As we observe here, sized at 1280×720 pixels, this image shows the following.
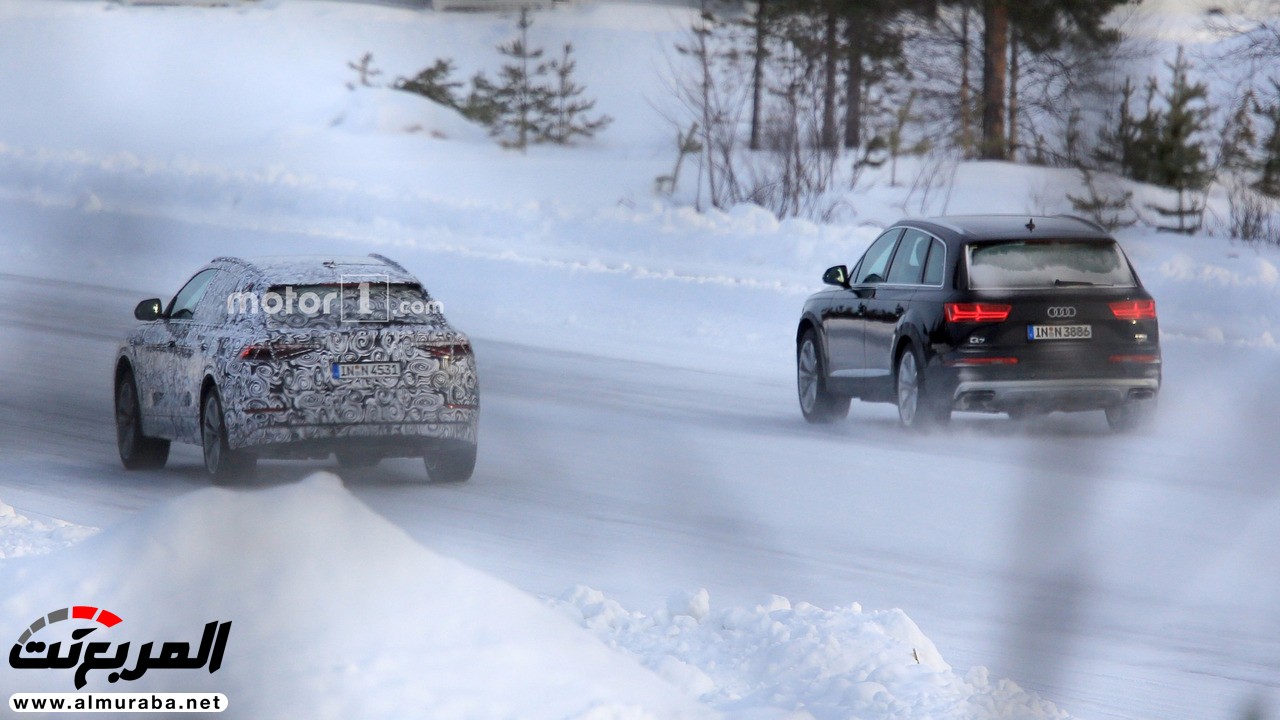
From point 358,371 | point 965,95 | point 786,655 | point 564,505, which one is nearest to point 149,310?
point 358,371

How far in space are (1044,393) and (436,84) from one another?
2.28 meters

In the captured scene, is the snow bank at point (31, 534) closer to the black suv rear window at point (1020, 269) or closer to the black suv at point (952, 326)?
the black suv at point (952, 326)

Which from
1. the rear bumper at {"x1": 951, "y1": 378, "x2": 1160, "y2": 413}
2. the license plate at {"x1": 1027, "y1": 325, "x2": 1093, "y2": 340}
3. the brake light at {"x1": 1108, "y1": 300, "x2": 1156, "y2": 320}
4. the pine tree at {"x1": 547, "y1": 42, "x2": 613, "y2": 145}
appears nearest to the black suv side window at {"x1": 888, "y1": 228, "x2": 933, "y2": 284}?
the rear bumper at {"x1": 951, "y1": 378, "x2": 1160, "y2": 413}

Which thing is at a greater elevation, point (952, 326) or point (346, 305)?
point (346, 305)

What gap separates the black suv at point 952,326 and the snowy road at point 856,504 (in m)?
0.18

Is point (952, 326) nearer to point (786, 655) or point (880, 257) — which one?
point (880, 257)

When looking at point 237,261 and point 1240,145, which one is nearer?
point 1240,145

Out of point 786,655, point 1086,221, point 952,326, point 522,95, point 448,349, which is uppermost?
point 522,95

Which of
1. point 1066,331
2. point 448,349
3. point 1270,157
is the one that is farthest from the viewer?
point 1066,331

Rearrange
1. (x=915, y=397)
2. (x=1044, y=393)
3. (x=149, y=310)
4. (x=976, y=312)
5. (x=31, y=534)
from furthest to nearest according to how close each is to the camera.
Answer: (x=915, y=397) → (x=976, y=312) → (x=149, y=310) → (x=1044, y=393) → (x=31, y=534)

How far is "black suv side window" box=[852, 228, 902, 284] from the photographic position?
245 inches

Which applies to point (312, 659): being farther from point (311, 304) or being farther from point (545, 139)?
point (311, 304)

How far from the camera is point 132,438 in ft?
13.6

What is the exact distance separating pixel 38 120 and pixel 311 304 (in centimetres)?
196
